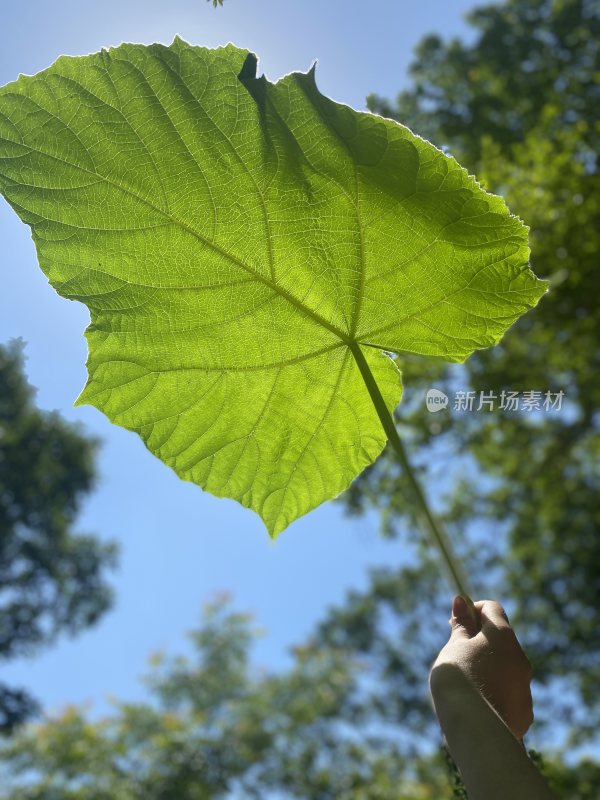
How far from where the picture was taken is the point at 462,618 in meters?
0.98

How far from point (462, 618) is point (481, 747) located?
0.22 meters

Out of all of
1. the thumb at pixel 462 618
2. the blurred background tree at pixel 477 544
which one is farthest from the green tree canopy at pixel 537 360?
the thumb at pixel 462 618

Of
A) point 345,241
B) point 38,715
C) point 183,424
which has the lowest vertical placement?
point 183,424

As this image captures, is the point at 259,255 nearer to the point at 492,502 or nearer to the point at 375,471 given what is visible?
the point at 375,471

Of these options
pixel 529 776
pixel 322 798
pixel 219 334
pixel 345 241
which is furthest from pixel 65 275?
pixel 322 798

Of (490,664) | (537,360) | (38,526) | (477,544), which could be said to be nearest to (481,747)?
(490,664)

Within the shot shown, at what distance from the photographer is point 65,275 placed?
3.34 feet

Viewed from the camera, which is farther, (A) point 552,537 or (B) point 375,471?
(A) point 552,537

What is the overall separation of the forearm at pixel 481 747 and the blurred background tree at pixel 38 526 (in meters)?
11.2

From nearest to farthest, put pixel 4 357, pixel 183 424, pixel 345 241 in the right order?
pixel 345 241 < pixel 183 424 < pixel 4 357

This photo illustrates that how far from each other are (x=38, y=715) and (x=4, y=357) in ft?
18.7

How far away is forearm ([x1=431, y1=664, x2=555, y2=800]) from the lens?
74 cm

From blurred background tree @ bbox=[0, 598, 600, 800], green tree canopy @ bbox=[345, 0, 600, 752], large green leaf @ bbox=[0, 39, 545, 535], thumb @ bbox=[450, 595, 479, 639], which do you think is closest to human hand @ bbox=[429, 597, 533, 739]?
thumb @ bbox=[450, 595, 479, 639]

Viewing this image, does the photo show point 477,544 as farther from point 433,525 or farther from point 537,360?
point 433,525
